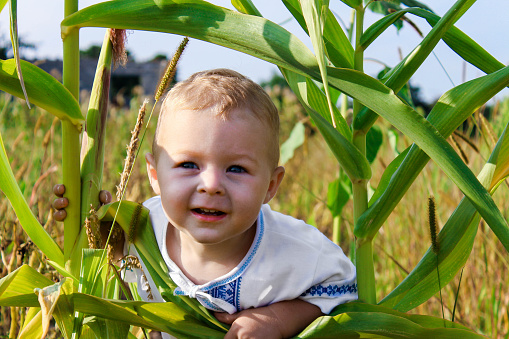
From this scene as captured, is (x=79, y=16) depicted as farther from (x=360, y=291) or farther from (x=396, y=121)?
(x=360, y=291)

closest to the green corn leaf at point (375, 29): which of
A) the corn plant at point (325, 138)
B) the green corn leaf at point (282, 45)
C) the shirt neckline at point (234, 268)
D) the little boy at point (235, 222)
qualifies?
the corn plant at point (325, 138)

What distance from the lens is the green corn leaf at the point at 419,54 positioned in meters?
0.81

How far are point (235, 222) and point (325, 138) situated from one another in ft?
0.74

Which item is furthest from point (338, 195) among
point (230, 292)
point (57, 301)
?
point (57, 301)

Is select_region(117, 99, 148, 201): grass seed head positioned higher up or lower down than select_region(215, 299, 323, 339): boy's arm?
higher up

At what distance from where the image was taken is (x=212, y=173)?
898 mm

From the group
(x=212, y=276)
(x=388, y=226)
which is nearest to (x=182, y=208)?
(x=212, y=276)

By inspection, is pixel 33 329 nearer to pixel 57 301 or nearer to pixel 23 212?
pixel 57 301

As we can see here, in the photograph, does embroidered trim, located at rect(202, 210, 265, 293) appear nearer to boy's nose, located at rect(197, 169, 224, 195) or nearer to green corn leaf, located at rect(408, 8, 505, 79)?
boy's nose, located at rect(197, 169, 224, 195)

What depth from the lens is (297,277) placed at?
0.98 metres

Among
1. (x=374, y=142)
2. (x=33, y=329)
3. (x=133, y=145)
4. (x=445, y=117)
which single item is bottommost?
(x=33, y=329)

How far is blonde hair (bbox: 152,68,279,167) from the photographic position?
3.06ft

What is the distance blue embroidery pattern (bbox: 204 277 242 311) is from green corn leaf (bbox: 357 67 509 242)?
0.28 m

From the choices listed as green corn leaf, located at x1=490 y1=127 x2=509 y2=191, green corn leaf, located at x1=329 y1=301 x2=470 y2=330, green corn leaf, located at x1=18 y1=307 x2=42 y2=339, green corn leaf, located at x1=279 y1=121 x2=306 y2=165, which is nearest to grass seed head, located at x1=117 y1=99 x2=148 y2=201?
green corn leaf, located at x1=18 y1=307 x2=42 y2=339
